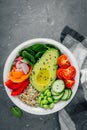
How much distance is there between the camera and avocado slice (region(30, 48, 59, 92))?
1058 mm

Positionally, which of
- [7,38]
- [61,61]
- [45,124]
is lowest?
[45,124]

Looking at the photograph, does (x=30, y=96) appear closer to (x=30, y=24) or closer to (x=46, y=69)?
(x=46, y=69)

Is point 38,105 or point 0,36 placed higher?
point 0,36

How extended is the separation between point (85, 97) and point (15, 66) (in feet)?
0.71

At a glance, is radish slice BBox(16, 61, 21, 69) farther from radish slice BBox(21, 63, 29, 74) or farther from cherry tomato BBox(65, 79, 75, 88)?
cherry tomato BBox(65, 79, 75, 88)

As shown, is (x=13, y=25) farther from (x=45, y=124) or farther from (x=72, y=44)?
(x=45, y=124)

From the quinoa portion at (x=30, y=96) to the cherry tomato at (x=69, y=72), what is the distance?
0.10 metres

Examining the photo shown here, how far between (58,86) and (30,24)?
0.24 meters

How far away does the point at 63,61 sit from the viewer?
3.40ft

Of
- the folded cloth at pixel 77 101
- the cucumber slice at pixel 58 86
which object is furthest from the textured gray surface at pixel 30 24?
the cucumber slice at pixel 58 86

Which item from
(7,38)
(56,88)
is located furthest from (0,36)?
(56,88)

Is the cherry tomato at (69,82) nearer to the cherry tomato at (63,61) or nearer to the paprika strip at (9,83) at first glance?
the cherry tomato at (63,61)

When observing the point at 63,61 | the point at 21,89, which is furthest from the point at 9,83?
the point at 63,61

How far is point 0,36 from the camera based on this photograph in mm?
1192
